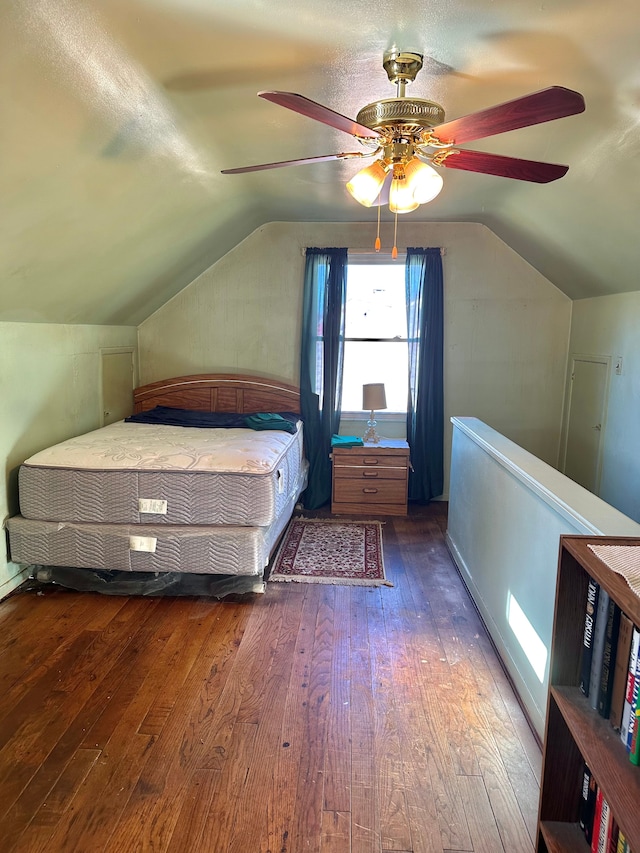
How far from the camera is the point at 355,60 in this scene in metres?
2.03

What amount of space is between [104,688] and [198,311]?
3.32m

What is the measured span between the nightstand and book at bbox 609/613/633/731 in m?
3.31

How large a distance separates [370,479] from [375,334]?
4.28 feet

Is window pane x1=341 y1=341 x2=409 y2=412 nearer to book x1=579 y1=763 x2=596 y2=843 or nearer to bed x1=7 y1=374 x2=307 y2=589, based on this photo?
bed x1=7 y1=374 x2=307 y2=589

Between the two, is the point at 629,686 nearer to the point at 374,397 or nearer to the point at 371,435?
the point at 374,397

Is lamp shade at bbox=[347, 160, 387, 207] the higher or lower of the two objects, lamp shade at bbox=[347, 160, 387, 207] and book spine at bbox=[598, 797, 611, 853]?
the higher

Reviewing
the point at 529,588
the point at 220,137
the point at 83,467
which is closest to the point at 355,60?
the point at 220,137

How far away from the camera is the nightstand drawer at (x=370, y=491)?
Answer: 15.0 ft

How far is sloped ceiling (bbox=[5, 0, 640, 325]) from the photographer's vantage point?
5.64 feet

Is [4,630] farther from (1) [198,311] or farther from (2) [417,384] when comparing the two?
(2) [417,384]

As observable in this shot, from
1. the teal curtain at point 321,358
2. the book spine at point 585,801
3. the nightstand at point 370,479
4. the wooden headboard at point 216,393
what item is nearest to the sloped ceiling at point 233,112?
the teal curtain at point 321,358

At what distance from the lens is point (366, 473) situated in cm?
458

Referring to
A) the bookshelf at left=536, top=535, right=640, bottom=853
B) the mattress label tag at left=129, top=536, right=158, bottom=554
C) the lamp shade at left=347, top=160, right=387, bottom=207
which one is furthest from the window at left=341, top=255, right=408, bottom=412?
the bookshelf at left=536, top=535, right=640, bottom=853

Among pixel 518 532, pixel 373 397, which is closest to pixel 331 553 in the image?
pixel 373 397
